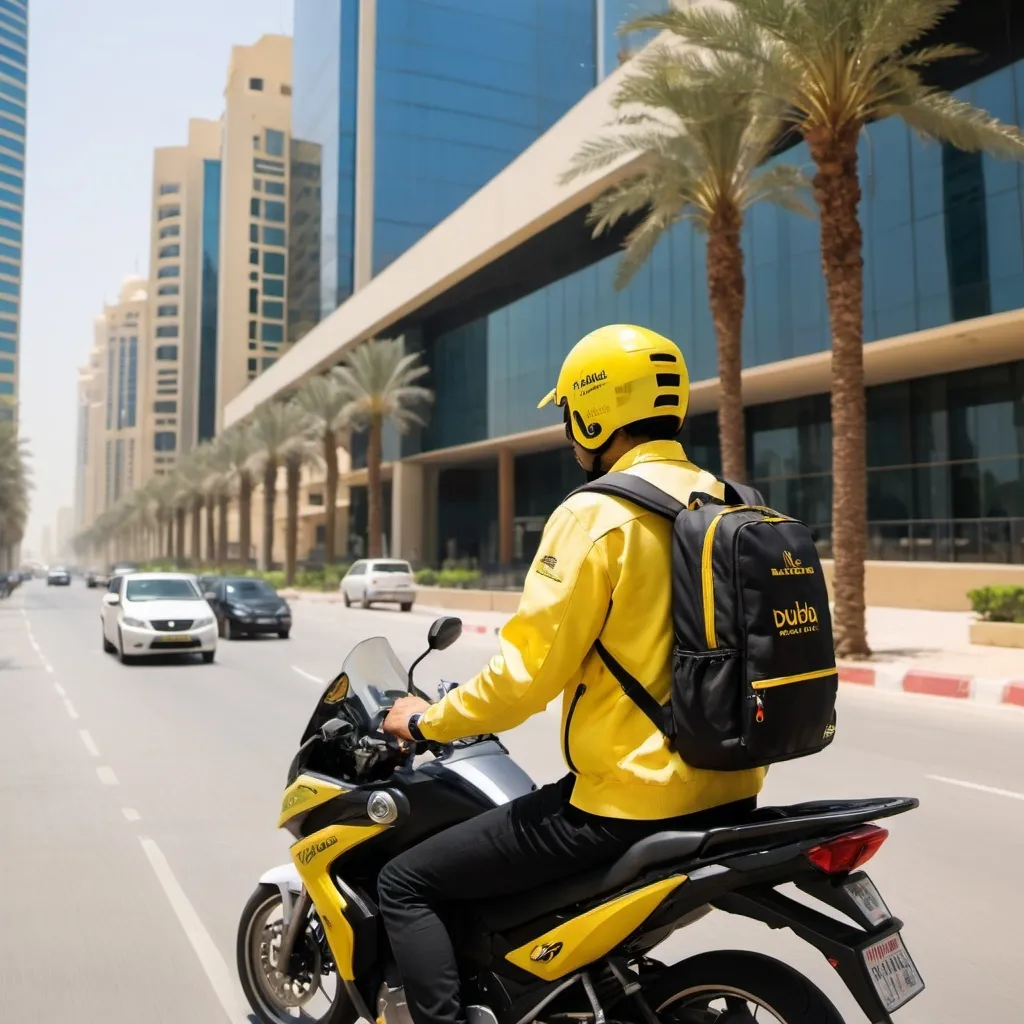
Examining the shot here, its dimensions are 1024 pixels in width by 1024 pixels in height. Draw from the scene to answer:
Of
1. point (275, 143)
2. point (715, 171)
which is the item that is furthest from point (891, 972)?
point (275, 143)

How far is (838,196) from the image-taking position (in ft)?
53.1

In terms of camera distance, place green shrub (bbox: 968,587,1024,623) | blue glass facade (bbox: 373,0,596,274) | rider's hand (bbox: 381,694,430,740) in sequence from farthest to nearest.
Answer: blue glass facade (bbox: 373,0,596,274) → green shrub (bbox: 968,587,1024,623) → rider's hand (bbox: 381,694,430,740)

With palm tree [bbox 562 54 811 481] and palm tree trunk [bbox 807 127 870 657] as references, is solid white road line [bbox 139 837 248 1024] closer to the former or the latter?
palm tree trunk [bbox 807 127 870 657]

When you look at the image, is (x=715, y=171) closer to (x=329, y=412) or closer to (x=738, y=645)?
(x=738, y=645)

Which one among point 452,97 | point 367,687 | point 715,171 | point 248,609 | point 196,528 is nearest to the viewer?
point 367,687

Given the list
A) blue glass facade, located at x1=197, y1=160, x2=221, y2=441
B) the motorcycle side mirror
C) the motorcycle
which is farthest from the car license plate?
blue glass facade, located at x1=197, y1=160, x2=221, y2=441

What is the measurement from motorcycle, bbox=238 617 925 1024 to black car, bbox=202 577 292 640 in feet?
62.7

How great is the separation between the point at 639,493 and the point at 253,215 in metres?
139

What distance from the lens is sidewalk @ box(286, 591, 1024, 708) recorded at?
12102mm

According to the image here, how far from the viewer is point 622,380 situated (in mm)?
2432

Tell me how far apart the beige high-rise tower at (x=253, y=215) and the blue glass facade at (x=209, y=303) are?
49.8 ft

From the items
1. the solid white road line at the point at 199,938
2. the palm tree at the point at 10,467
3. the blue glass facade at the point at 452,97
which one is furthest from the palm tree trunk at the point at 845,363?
the blue glass facade at the point at 452,97

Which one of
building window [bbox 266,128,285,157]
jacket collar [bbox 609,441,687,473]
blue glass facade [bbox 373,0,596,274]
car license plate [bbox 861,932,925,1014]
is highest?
building window [bbox 266,128,285,157]

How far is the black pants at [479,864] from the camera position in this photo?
2.29m
